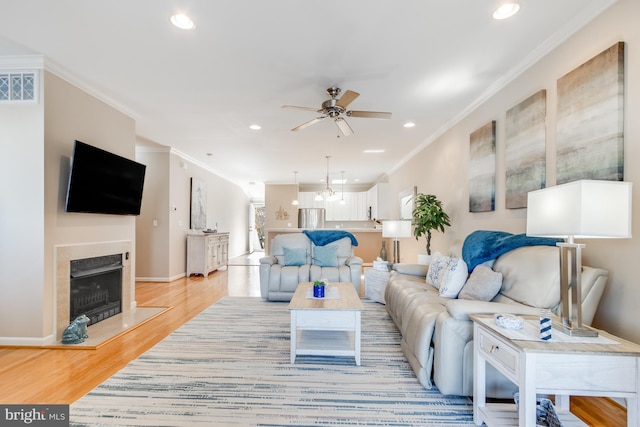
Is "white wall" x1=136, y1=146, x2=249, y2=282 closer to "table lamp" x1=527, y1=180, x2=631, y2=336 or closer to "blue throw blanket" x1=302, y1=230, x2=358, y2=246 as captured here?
"blue throw blanket" x1=302, y1=230, x2=358, y2=246

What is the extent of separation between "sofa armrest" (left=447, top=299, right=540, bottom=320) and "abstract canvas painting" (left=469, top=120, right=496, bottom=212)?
61.2 inches

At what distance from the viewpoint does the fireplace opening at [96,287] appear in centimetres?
315

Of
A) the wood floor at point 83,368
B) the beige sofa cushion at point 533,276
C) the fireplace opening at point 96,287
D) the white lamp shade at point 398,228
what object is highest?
the white lamp shade at point 398,228

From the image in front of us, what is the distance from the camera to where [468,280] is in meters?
2.61

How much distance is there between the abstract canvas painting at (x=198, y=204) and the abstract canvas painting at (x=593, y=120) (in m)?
6.65

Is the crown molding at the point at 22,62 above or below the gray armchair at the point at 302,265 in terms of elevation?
above

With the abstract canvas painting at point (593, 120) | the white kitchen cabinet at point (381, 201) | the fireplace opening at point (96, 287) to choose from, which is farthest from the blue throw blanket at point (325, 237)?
the white kitchen cabinet at point (381, 201)

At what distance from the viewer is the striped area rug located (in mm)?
1785

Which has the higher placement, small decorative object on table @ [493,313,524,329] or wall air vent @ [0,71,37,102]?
wall air vent @ [0,71,37,102]

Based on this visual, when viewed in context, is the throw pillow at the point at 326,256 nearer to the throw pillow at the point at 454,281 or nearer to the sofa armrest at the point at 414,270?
the sofa armrest at the point at 414,270

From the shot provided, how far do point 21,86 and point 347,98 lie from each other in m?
3.02

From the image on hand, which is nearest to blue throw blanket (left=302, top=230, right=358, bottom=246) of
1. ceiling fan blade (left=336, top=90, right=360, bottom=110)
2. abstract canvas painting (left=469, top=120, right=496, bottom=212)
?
abstract canvas painting (left=469, top=120, right=496, bottom=212)

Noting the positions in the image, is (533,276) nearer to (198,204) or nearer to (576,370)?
(576,370)

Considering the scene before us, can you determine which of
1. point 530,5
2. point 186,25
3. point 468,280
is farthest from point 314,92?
point 468,280
